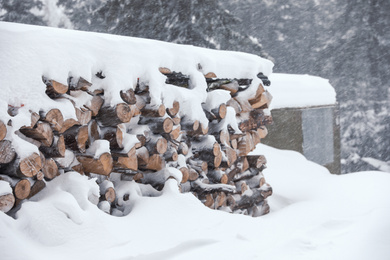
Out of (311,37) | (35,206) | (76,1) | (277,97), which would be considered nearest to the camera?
(35,206)

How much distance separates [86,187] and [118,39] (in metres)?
0.91

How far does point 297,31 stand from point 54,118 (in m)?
16.1

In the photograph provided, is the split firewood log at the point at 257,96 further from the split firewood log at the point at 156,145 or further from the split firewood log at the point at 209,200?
the split firewood log at the point at 156,145

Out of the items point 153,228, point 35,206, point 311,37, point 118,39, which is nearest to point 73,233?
point 35,206

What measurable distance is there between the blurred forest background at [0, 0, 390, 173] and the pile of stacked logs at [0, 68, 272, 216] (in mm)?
9325

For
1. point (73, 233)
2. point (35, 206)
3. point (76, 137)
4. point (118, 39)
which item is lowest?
point (73, 233)

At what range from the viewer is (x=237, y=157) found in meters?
4.01

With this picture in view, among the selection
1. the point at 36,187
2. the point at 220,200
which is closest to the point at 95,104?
the point at 36,187

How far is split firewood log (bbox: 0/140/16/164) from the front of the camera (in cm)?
210

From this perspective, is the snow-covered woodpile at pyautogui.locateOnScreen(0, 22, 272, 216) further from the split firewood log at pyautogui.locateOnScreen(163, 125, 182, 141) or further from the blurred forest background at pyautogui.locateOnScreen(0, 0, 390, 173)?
the blurred forest background at pyautogui.locateOnScreen(0, 0, 390, 173)

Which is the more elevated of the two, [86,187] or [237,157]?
[86,187]

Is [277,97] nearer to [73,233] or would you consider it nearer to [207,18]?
[73,233]

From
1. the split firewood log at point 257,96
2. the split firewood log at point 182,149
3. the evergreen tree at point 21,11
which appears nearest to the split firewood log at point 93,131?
the split firewood log at point 182,149

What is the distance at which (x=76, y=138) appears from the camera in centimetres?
251
